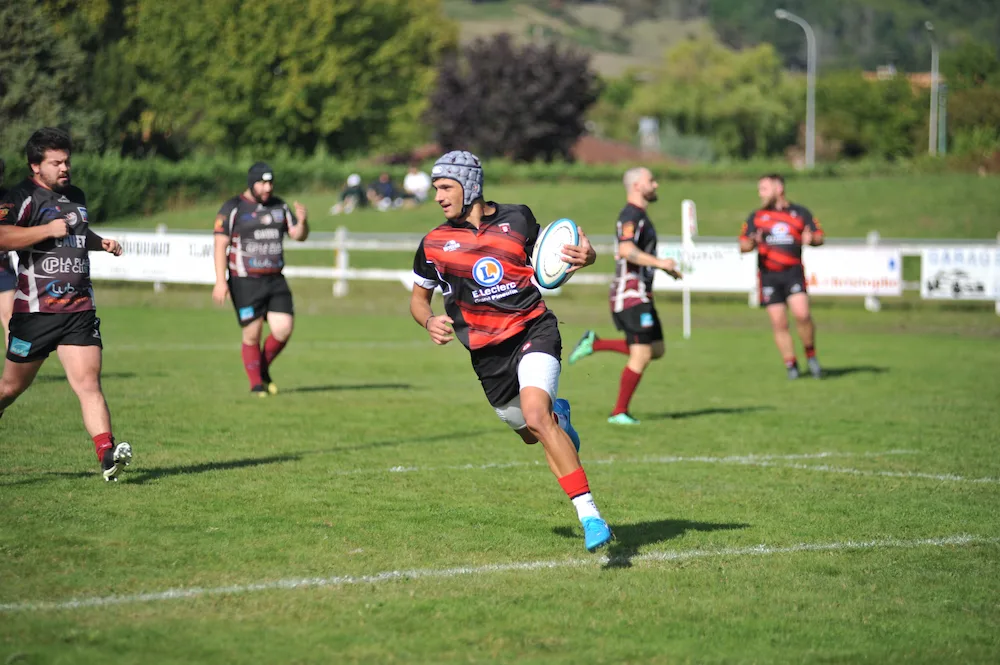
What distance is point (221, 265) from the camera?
14.2 meters

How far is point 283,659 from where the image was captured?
5332 mm

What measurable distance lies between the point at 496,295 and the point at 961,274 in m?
23.8

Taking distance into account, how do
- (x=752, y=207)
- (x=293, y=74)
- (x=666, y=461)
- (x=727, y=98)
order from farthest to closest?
(x=727, y=98), (x=293, y=74), (x=752, y=207), (x=666, y=461)

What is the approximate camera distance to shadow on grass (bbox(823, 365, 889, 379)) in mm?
17906

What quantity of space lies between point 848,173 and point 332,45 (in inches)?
1351

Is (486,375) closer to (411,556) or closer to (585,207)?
(411,556)

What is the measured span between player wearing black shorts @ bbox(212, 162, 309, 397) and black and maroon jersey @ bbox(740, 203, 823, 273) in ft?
19.7

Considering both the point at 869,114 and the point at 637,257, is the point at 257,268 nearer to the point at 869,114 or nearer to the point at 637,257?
the point at 637,257

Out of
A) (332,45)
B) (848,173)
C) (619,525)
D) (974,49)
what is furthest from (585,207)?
(619,525)

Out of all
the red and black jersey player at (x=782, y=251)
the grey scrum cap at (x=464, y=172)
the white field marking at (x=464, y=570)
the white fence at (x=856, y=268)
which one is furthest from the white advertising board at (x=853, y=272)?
the grey scrum cap at (x=464, y=172)

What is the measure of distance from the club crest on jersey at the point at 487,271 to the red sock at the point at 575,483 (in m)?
1.15

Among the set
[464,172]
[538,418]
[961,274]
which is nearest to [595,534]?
[538,418]

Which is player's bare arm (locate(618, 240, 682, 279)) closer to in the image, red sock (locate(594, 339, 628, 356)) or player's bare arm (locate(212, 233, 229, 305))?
red sock (locate(594, 339, 628, 356))

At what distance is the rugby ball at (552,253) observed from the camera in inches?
292
